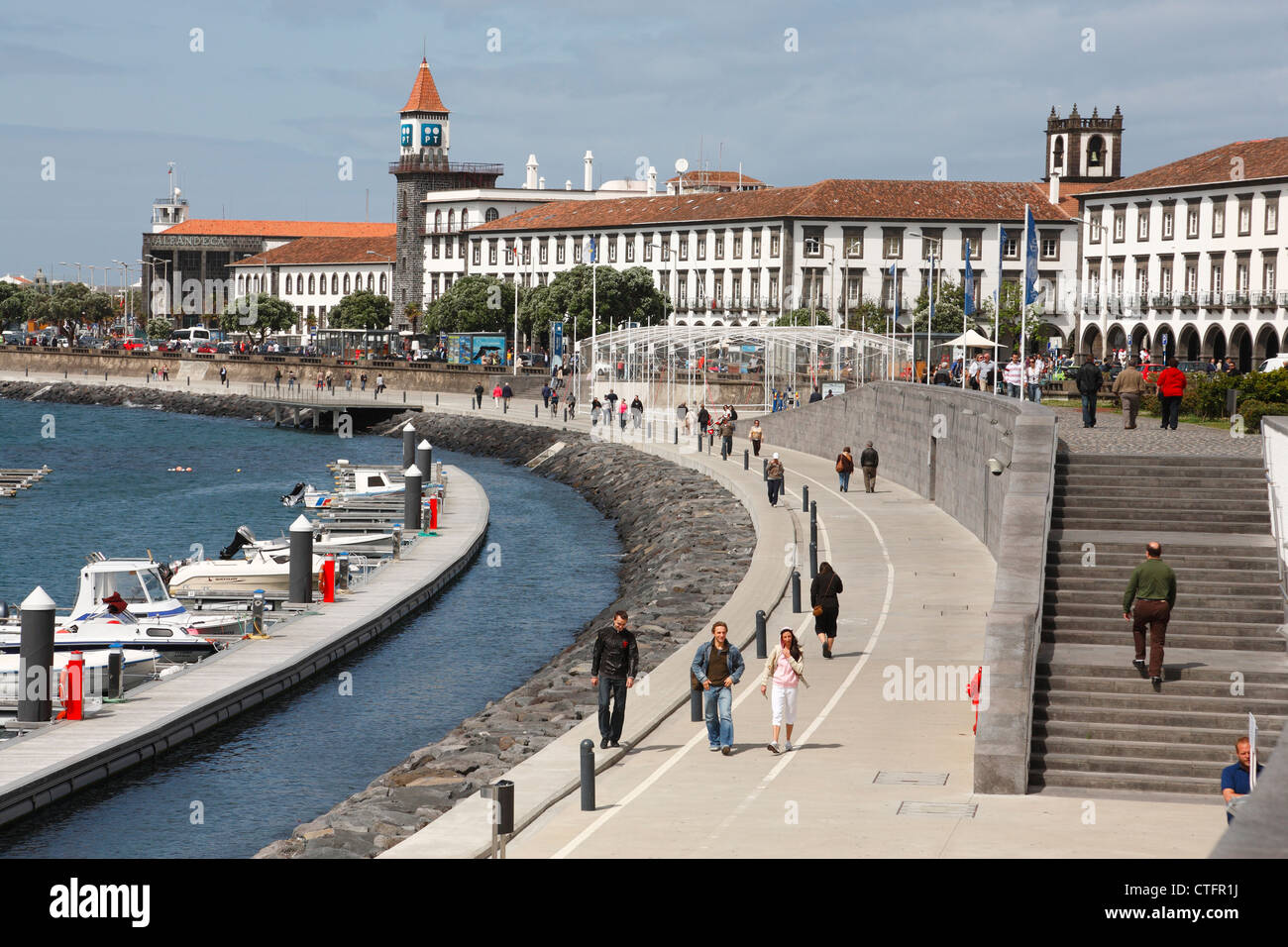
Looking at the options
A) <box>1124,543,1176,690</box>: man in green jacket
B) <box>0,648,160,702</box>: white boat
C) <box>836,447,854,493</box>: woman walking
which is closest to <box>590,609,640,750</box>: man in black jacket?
<box>1124,543,1176,690</box>: man in green jacket

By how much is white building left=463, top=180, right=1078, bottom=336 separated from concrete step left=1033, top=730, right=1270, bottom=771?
93.3m

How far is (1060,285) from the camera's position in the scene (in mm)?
116625

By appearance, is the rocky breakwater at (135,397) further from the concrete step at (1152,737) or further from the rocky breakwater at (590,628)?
the concrete step at (1152,737)

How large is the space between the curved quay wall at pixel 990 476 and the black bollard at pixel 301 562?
1504 cm

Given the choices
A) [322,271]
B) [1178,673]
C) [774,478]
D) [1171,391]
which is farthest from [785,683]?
[322,271]

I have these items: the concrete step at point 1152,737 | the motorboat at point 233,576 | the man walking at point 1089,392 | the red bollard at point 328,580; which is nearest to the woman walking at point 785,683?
the concrete step at point 1152,737

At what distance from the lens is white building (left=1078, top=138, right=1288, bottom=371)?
8638 centimetres

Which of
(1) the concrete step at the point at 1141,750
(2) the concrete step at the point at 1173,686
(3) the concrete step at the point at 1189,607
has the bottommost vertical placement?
(1) the concrete step at the point at 1141,750

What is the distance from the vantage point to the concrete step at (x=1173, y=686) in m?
20.7

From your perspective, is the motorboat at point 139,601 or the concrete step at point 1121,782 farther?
the motorboat at point 139,601

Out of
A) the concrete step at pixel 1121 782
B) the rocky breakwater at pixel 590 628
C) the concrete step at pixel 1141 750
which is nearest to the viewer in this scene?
the concrete step at pixel 1121 782

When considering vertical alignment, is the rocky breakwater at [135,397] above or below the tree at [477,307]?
below
